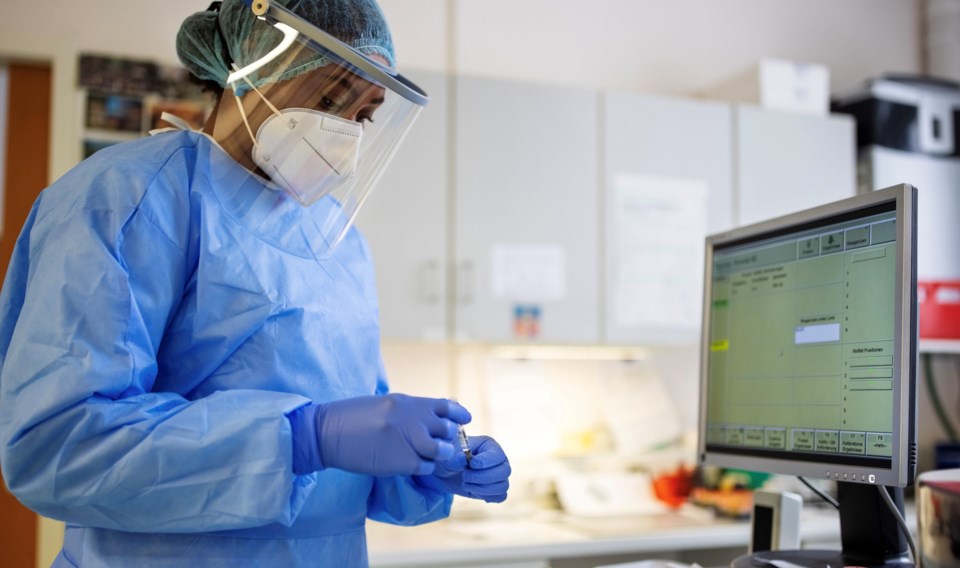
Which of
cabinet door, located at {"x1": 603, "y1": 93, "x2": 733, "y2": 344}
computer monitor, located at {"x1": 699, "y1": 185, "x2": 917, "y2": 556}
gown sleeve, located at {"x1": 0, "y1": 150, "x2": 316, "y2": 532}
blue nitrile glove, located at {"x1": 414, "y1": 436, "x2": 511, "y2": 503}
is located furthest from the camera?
cabinet door, located at {"x1": 603, "y1": 93, "x2": 733, "y2": 344}

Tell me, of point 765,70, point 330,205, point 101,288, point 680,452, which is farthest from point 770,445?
point 765,70

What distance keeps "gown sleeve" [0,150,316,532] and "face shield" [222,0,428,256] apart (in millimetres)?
216

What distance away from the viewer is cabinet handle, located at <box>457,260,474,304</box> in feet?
8.50

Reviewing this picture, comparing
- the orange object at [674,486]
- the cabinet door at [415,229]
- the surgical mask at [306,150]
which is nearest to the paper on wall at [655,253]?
the orange object at [674,486]

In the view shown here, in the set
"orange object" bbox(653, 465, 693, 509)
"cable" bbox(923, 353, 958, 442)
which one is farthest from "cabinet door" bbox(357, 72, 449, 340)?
"cable" bbox(923, 353, 958, 442)

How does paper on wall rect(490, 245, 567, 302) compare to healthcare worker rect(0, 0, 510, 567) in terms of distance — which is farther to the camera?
paper on wall rect(490, 245, 567, 302)

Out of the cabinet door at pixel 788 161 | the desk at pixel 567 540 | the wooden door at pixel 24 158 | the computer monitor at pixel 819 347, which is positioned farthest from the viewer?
the cabinet door at pixel 788 161

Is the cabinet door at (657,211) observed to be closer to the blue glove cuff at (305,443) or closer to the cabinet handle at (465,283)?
the cabinet handle at (465,283)

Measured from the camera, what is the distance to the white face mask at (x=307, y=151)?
112 centimetres

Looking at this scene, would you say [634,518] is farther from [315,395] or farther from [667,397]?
[315,395]

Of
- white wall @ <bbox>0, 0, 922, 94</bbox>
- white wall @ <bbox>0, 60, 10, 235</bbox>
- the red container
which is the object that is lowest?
the red container

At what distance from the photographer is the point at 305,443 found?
3.24ft

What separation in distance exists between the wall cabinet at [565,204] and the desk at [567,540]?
550 millimetres

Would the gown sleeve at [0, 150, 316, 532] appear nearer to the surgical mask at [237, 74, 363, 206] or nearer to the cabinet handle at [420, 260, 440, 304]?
the surgical mask at [237, 74, 363, 206]
